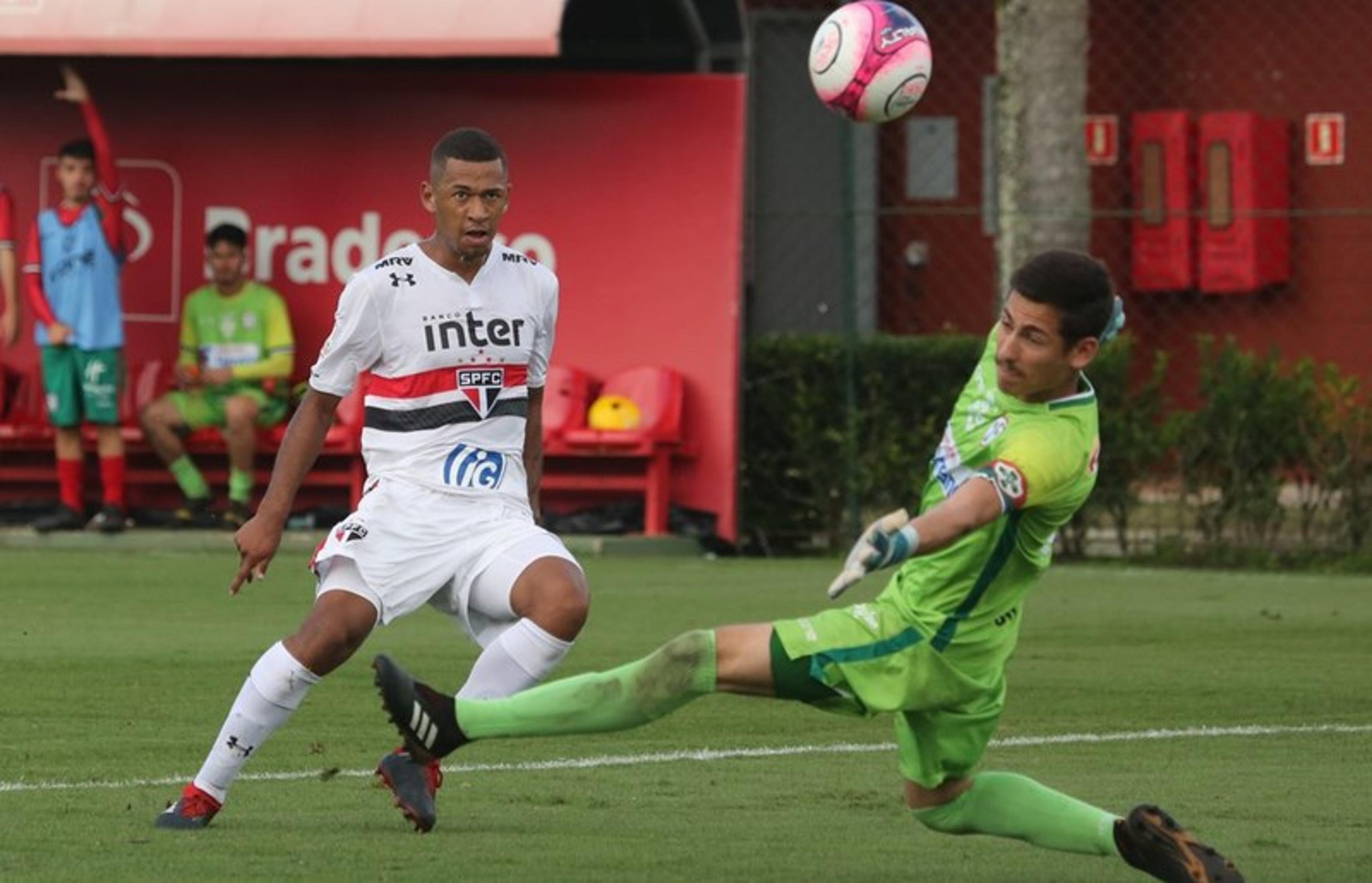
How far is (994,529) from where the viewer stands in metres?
7.02

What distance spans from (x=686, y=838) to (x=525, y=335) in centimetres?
159

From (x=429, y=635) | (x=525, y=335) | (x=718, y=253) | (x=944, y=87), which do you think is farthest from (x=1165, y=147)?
(x=525, y=335)

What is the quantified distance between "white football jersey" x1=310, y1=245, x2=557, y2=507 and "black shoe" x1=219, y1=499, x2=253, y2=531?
359 inches

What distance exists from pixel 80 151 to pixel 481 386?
10.1 metres

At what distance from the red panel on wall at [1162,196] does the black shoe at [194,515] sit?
8141 millimetres

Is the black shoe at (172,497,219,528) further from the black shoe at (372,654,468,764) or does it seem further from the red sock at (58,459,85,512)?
the black shoe at (372,654,468,764)

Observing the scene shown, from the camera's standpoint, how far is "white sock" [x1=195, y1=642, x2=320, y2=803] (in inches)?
315

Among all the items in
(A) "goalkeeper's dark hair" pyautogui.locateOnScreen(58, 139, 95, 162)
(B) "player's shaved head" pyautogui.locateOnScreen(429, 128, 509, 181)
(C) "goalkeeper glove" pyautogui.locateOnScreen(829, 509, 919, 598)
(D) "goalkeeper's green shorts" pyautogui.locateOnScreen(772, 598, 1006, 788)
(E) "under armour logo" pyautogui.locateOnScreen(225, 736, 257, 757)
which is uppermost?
(A) "goalkeeper's dark hair" pyautogui.locateOnScreen(58, 139, 95, 162)

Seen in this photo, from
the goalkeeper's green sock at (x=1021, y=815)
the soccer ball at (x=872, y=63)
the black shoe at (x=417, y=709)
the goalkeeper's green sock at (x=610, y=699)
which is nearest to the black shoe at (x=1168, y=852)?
the goalkeeper's green sock at (x=1021, y=815)

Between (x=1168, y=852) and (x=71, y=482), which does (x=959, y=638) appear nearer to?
(x=1168, y=852)

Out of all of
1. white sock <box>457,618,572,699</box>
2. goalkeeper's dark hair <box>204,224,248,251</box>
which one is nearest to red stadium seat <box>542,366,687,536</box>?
goalkeeper's dark hair <box>204,224,248,251</box>

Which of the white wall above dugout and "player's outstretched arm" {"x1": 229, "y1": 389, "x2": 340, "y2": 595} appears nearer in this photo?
"player's outstretched arm" {"x1": 229, "y1": 389, "x2": 340, "y2": 595}

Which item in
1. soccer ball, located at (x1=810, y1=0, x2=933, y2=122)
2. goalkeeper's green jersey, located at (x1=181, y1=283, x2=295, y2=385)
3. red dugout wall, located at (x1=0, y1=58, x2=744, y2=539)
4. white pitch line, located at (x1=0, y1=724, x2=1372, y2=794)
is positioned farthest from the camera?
red dugout wall, located at (x1=0, y1=58, x2=744, y2=539)

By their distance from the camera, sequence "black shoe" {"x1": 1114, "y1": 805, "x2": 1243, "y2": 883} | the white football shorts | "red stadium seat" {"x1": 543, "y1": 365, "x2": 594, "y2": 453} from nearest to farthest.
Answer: "black shoe" {"x1": 1114, "y1": 805, "x2": 1243, "y2": 883} → the white football shorts → "red stadium seat" {"x1": 543, "y1": 365, "x2": 594, "y2": 453}
